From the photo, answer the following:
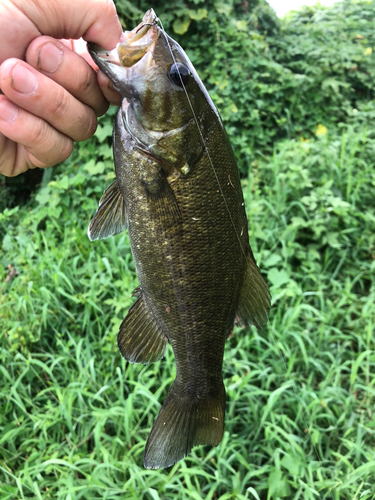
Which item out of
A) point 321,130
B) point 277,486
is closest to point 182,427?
point 277,486

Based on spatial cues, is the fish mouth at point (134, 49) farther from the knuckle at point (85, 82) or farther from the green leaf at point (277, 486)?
the green leaf at point (277, 486)

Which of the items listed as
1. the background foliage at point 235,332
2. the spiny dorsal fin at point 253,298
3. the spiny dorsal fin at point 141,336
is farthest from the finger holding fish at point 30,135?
the background foliage at point 235,332

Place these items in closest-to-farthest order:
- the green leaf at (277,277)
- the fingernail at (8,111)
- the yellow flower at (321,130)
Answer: the fingernail at (8,111), the green leaf at (277,277), the yellow flower at (321,130)

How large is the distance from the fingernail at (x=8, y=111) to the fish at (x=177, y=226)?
1.16 ft

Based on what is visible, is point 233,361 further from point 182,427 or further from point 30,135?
point 30,135

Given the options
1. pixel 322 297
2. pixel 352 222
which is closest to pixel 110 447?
pixel 322 297

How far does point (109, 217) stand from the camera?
1292mm

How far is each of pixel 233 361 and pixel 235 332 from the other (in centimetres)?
32

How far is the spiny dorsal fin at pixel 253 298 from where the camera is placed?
1353 mm

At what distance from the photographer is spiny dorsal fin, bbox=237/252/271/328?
1.35 m

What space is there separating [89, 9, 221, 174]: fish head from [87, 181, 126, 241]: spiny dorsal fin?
0.84 feet

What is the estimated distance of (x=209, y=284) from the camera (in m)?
1.25

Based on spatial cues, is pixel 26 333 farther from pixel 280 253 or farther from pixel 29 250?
pixel 280 253

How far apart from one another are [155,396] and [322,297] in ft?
5.03
